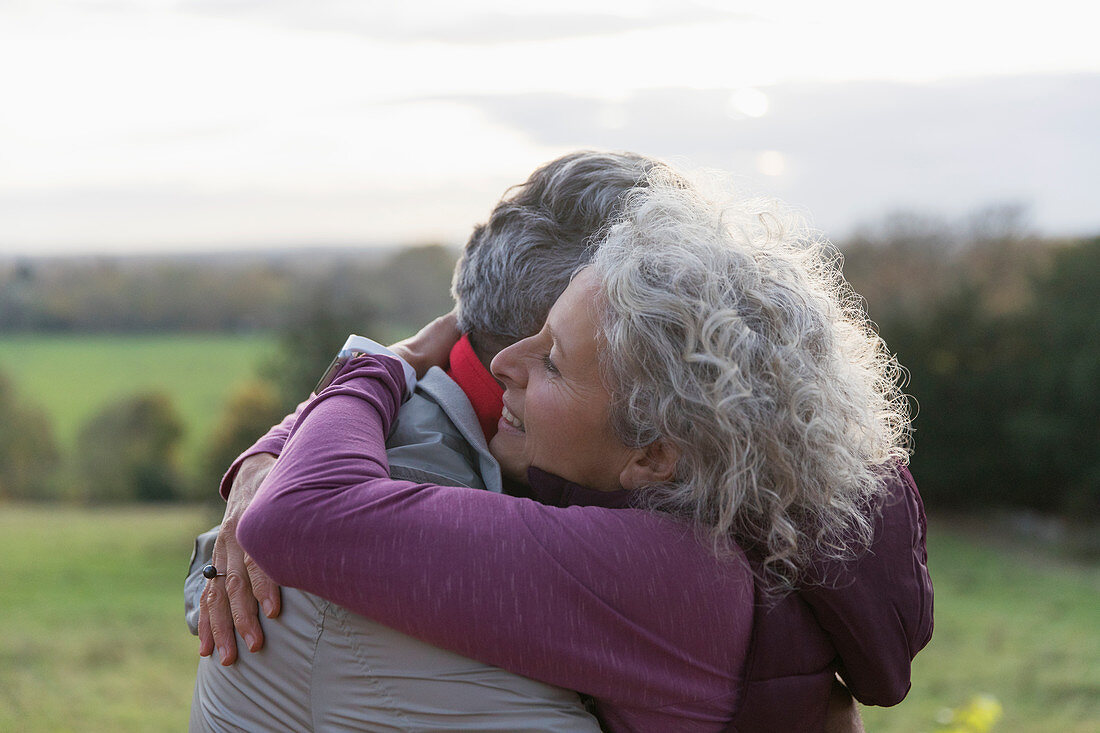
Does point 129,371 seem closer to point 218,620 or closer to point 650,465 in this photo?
point 218,620

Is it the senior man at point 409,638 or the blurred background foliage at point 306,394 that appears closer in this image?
the senior man at point 409,638

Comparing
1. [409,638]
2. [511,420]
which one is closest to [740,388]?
[511,420]

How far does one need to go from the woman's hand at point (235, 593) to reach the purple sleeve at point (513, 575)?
0.62ft

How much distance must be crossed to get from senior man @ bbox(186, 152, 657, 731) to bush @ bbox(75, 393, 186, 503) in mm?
19137

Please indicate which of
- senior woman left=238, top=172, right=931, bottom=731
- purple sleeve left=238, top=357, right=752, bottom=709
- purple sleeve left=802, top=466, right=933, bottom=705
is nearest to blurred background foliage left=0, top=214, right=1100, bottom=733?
senior woman left=238, top=172, right=931, bottom=731

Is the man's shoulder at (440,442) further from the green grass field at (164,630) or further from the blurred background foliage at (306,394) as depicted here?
the blurred background foliage at (306,394)

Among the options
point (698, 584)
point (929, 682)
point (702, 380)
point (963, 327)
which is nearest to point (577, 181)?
point (702, 380)

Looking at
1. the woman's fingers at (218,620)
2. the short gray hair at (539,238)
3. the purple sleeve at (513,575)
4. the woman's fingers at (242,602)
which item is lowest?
the woman's fingers at (218,620)

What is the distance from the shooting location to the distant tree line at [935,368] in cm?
1780

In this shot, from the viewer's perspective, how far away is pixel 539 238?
6.75ft

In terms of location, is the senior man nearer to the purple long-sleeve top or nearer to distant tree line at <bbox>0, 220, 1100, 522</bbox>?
the purple long-sleeve top

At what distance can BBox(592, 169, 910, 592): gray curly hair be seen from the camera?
155 cm

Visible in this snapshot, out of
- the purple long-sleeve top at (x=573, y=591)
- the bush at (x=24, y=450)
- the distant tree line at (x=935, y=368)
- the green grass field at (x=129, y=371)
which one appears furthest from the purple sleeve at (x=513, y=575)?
the bush at (x=24, y=450)

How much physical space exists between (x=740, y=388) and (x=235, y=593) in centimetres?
97
